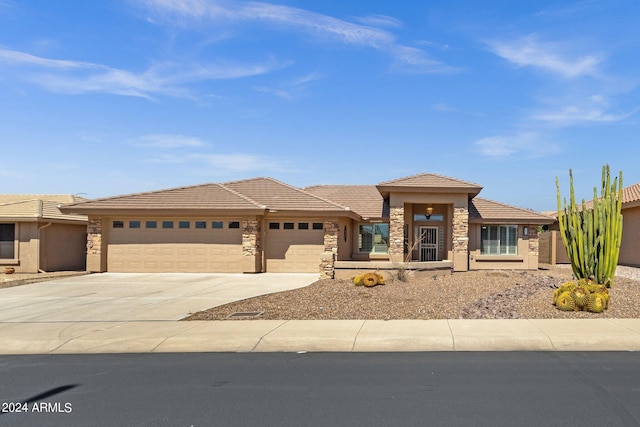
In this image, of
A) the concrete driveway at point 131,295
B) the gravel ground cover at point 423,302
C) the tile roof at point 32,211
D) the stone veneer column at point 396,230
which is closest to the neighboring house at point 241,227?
the stone veneer column at point 396,230

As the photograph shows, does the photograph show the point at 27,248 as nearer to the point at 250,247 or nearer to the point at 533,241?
the point at 250,247

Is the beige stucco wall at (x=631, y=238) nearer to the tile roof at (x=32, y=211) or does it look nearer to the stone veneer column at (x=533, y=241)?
the stone veneer column at (x=533, y=241)

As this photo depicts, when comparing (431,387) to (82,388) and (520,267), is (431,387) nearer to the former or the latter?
(82,388)

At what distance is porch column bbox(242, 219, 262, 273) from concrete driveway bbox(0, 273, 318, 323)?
542mm

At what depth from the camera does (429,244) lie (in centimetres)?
2488

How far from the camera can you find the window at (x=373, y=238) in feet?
81.9

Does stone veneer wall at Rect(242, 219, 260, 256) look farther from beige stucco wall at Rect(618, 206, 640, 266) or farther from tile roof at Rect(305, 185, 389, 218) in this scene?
beige stucco wall at Rect(618, 206, 640, 266)

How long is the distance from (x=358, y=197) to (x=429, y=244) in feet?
16.0

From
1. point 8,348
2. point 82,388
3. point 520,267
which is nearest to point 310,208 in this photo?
point 520,267

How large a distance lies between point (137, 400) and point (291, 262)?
1597cm

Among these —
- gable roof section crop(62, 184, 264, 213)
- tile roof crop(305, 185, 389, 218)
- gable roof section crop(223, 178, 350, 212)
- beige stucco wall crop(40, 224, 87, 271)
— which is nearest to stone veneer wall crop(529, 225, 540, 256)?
tile roof crop(305, 185, 389, 218)

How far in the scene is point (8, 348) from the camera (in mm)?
8445

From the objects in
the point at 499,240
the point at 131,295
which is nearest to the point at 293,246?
the point at 131,295

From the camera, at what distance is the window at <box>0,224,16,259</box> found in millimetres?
22641
